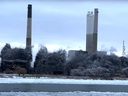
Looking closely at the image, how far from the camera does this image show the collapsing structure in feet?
251

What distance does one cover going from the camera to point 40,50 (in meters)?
58.1

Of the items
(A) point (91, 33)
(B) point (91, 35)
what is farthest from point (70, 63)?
(A) point (91, 33)

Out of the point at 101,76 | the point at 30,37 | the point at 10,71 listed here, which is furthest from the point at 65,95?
the point at 30,37

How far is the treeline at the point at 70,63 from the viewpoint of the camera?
157 ft

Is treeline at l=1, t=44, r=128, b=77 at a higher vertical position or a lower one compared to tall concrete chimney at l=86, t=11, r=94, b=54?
lower

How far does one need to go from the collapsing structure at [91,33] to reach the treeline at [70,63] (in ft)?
71.8

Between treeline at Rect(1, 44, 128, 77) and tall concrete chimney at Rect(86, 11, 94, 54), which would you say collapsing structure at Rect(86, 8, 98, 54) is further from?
treeline at Rect(1, 44, 128, 77)

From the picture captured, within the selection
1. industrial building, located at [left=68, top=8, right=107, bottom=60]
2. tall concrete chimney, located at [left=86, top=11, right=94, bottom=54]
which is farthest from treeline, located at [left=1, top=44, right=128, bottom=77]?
tall concrete chimney, located at [left=86, top=11, right=94, bottom=54]

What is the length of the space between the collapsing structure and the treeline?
21883 millimetres

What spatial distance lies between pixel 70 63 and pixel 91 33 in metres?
38.0

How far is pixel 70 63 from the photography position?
52.6 m

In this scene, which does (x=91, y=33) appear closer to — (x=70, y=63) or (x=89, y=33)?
(x=89, y=33)

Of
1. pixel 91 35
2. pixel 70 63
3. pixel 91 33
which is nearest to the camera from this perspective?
pixel 70 63

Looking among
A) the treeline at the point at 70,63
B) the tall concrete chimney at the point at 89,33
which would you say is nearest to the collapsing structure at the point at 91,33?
the tall concrete chimney at the point at 89,33
